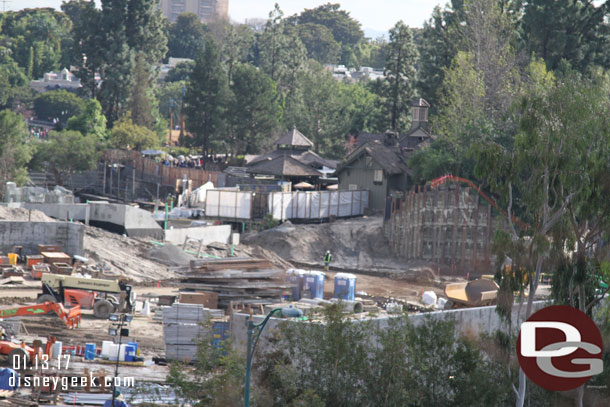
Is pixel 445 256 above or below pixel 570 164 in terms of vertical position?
below

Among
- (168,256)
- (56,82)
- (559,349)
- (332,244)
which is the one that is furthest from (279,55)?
(559,349)

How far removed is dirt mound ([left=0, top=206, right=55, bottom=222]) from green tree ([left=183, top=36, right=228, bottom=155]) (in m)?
37.8

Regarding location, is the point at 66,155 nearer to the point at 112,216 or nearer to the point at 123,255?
the point at 112,216

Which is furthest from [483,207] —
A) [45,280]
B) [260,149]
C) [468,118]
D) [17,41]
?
[17,41]

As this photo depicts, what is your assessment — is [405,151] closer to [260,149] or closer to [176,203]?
[176,203]

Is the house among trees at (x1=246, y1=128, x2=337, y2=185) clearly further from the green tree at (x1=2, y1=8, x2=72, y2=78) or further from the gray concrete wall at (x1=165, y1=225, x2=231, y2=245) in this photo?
the green tree at (x1=2, y1=8, x2=72, y2=78)

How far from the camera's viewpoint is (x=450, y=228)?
5191 cm

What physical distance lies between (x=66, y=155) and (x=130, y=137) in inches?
434

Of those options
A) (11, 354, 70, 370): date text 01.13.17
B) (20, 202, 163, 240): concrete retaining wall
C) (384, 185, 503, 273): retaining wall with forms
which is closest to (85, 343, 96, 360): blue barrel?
(11, 354, 70, 370): date text 01.13.17

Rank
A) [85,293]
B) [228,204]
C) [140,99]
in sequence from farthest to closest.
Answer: [140,99]
[228,204]
[85,293]

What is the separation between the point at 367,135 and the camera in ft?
257

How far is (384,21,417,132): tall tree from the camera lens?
7806cm

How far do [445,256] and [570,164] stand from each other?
29788mm

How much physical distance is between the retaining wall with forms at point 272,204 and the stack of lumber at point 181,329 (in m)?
29.2
